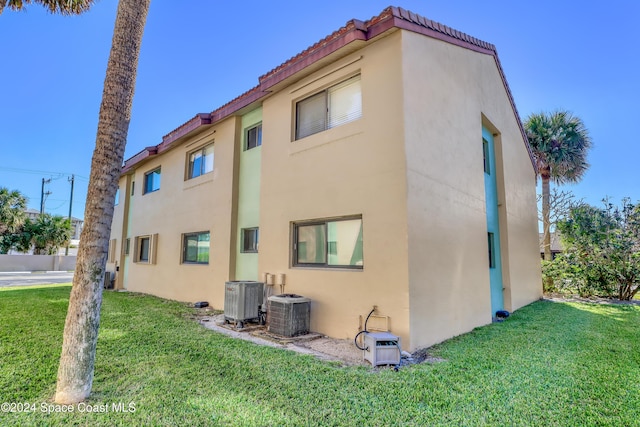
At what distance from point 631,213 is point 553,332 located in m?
10.6

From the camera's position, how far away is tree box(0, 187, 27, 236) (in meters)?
29.6

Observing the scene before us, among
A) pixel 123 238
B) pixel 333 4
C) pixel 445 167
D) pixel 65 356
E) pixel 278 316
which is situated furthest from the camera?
pixel 123 238

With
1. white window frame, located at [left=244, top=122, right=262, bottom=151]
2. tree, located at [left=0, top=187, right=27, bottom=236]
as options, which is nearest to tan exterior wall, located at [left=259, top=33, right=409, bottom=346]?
white window frame, located at [left=244, top=122, right=262, bottom=151]

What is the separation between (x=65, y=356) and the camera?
3691 millimetres

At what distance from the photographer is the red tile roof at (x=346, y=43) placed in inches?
256

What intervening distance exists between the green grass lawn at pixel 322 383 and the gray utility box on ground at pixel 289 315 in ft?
3.10

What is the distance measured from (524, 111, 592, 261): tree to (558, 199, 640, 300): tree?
15.1 feet

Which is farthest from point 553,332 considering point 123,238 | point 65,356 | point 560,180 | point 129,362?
point 123,238

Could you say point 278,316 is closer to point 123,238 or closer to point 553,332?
point 553,332

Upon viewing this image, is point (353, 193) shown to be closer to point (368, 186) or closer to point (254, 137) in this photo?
point (368, 186)

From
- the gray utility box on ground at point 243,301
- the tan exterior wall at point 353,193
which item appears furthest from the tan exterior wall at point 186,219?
the tan exterior wall at point 353,193

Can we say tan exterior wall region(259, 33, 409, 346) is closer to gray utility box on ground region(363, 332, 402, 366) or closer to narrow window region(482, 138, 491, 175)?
gray utility box on ground region(363, 332, 402, 366)

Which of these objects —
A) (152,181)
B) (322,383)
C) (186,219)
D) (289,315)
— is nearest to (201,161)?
(186,219)

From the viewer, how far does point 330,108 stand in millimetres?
7805
